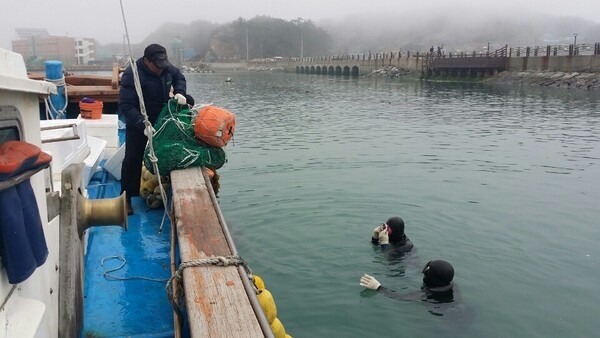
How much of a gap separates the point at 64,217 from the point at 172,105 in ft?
11.4

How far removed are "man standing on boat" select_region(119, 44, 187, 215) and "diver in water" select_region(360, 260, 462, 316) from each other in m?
3.46

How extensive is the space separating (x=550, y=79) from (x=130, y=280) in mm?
49398

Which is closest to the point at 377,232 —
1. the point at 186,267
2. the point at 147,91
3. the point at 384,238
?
the point at 384,238

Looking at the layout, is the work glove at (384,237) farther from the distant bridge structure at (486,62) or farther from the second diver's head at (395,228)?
the distant bridge structure at (486,62)

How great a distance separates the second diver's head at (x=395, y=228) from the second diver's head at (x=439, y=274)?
47.2 inches

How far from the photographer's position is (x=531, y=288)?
298 inches

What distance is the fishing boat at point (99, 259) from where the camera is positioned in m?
2.37

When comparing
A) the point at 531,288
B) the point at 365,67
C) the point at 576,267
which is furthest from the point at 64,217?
the point at 365,67

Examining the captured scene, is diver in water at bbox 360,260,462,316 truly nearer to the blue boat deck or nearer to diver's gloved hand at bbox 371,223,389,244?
diver's gloved hand at bbox 371,223,389,244

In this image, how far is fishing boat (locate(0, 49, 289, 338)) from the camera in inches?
93.4

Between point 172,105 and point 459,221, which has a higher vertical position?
point 172,105

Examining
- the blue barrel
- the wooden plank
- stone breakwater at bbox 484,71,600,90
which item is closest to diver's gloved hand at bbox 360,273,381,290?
the wooden plank

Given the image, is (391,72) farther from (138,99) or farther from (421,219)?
(138,99)

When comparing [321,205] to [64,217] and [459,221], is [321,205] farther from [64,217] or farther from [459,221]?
A: [64,217]
